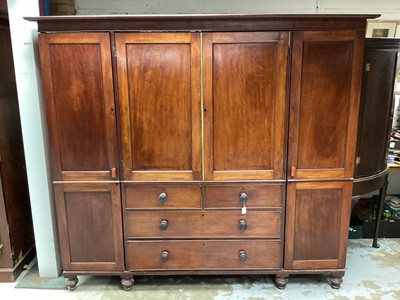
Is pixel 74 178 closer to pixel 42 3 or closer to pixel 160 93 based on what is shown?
pixel 160 93

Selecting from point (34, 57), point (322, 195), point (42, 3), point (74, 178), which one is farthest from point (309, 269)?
point (42, 3)

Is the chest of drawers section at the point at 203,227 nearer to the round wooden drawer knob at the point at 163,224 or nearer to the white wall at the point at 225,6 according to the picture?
the round wooden drawer knob at the point at 163,224

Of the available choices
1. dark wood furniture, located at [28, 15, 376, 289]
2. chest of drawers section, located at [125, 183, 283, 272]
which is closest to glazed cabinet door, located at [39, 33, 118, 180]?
dark wood furniture, located at [28, 15, 376, 289]

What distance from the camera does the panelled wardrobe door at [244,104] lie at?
2.00 meters

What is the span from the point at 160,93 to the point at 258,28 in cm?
69

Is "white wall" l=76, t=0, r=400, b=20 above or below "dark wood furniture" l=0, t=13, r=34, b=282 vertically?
above

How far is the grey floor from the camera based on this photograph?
2287 millimetres

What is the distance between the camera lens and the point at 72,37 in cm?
199

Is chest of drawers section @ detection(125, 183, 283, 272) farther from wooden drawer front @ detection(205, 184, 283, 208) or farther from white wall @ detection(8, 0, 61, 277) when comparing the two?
white wall @ detection(8, 0, 61, 277)

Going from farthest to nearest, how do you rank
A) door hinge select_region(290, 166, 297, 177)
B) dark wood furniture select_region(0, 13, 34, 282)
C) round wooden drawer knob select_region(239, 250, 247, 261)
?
dark wood furniture select_region(0, 13, 34, 282) → round wooden drawer knob select_region(239, 250, 247, 261) → door hinge select_region(290, 166, 297, 177)

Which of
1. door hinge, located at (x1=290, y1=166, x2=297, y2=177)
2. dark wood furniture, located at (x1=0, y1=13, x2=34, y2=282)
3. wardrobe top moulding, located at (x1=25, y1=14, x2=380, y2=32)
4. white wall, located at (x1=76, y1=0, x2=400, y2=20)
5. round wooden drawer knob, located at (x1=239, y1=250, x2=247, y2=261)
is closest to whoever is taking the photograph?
wardrobe top moulding, located at (x1=25, y1=14, x2=380, y2=32)

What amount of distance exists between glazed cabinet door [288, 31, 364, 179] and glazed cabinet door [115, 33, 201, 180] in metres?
0.61

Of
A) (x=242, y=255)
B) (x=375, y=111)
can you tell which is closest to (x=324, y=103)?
(x=375, y=111)

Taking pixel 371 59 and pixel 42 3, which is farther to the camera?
pixel 42 3
